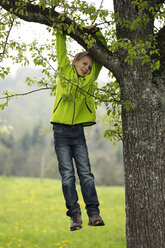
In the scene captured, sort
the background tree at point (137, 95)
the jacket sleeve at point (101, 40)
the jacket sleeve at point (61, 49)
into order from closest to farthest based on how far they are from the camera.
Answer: the background tree at point (137, 95), the jacket sleeve at point (61, 49), the jacket sleeve at point (101, 40)

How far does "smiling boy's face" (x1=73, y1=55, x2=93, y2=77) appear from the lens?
14.4ft

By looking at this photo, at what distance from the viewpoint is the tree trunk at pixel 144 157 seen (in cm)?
388

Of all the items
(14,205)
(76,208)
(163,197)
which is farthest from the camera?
(14,205)

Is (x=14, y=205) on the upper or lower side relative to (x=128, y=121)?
lower

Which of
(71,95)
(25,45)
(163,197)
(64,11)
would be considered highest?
(64,11)

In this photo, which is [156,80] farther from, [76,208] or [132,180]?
[76,208]

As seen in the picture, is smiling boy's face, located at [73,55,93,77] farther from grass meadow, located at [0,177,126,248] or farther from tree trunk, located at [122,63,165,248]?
grass meadow, located at [0,177,126,248]

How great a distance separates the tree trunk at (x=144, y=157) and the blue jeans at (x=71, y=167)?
484 millimetres

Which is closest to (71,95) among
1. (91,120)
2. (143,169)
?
(91,120)

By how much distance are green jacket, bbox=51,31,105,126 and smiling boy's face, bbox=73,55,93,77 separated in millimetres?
56

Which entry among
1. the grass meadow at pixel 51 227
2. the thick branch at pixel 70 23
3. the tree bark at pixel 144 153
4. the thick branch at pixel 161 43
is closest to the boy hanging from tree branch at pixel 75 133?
the thick branch at pixel 70 23

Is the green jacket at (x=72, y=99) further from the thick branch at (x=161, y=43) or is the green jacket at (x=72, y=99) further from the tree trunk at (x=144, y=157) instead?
the thick branch at (x=161, y=43)

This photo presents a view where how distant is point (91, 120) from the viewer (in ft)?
14.3

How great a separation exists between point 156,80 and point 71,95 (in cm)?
105
